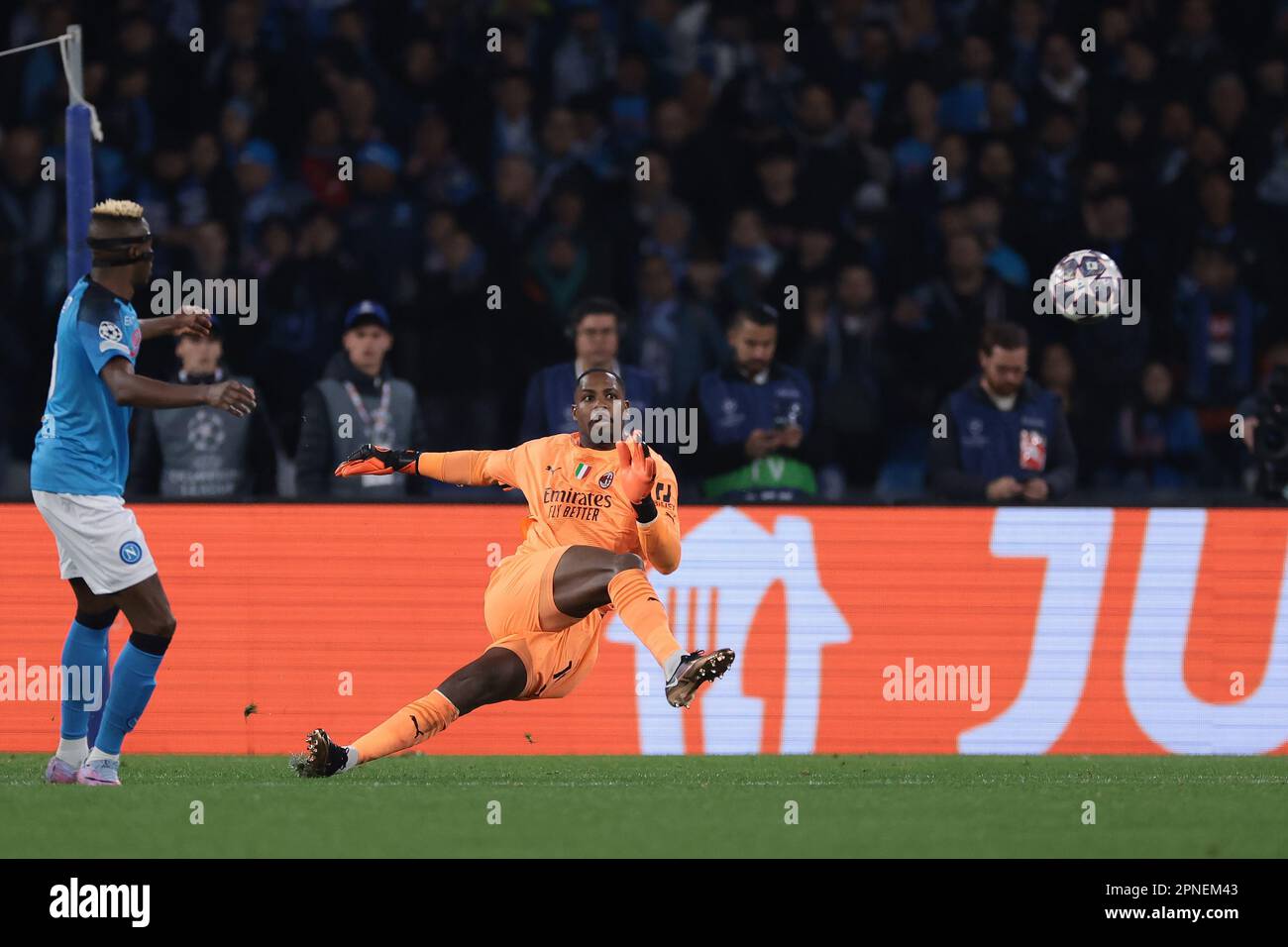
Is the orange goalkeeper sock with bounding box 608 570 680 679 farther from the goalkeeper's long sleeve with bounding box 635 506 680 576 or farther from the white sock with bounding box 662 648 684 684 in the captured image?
the goalkeeper's long sleeve with bounding box 635 506 680 576

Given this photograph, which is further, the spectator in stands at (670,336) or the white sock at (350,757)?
the spectator in stands at (670,336)

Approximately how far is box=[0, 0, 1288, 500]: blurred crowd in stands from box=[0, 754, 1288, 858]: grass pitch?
10.2ft

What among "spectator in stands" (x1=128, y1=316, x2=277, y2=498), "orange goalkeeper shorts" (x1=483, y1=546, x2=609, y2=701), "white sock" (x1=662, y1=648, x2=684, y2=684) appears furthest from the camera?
"spectator in stands" (x1=128, y1=316, x2=277, y2=498)

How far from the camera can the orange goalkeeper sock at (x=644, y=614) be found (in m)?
8.62

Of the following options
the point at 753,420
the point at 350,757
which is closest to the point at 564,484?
the point at 350,757

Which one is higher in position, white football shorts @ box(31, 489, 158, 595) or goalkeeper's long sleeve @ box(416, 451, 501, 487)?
goalkeeper's long sleeve @ box(416, 451, 501, 487)

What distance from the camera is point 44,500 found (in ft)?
29.9

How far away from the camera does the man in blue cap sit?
11.8m

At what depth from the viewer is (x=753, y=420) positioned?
12023mm

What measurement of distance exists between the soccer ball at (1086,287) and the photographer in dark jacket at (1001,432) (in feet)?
1.73

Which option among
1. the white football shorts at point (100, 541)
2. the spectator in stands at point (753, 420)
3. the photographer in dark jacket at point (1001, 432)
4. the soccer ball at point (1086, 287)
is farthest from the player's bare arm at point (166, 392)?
the soccer ball at point (1086, 287)

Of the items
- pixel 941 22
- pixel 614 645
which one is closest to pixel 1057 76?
pixel 941 22

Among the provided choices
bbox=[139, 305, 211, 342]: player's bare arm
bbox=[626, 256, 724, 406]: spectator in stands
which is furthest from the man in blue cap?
bbox=[139, 305, 211, 342]: player's bare arm

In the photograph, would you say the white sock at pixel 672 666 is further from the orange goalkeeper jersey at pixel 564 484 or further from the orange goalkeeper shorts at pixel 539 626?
the orange goalkeeper jersey at pixel 564 484
